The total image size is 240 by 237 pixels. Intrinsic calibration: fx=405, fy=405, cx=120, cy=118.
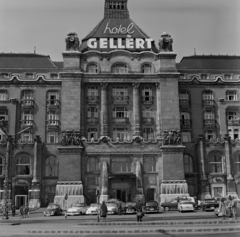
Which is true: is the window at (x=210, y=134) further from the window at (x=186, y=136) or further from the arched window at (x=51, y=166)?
the arched window at (x=51, y=166)

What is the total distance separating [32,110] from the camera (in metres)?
83.0

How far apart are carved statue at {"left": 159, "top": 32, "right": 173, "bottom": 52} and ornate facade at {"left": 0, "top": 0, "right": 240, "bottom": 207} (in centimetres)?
20

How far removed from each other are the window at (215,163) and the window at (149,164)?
38.9 feet

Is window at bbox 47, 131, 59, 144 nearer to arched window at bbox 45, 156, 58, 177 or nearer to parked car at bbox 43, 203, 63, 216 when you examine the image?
arched window at bbox 45, 156, 58, 177

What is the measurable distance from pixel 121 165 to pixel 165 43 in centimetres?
2602

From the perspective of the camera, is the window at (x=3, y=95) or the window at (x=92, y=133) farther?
the window at (x=3, y=95)

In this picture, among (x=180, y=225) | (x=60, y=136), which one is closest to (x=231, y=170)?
(x=60, y=136)

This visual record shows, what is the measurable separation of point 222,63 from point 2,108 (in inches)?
1956

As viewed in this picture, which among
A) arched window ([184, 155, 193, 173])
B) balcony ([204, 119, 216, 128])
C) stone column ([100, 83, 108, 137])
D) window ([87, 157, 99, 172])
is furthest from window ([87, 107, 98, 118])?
balcony ([204, 119, 216, 128])

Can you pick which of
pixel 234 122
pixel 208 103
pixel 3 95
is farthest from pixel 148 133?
pixel 3 95

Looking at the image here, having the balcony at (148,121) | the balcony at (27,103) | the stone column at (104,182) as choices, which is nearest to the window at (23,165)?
the balcony at (27,103)

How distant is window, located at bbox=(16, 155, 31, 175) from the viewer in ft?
254

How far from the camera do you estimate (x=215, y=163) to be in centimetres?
7988

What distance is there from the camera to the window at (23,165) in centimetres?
7744
